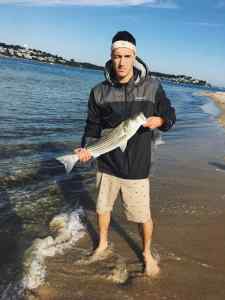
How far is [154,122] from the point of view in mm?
4672

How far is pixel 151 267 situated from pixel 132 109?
2045 millimetres

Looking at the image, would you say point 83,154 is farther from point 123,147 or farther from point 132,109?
point 132,109

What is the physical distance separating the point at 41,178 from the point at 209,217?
394 centimetres

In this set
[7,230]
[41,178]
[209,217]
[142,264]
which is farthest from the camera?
[41,178]

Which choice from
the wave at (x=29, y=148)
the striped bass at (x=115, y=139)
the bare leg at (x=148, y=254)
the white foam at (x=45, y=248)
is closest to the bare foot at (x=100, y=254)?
the white foam at (x=45, y=248)

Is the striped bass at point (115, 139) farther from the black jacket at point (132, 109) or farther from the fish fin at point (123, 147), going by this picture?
the black jacket at point (132, 109)

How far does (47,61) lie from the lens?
17012 centimetres

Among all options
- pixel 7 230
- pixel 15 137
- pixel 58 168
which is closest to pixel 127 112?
pixel 7 230

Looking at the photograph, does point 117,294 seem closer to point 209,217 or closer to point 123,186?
point 123,186

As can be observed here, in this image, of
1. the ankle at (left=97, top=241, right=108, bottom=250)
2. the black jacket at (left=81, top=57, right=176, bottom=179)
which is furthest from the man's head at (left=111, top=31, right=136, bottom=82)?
the ankle at (left=97, top=241, right=108, bottom=250)

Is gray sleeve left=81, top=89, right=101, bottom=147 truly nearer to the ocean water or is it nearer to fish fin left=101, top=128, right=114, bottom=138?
fish fin left=101, top=128, right=114, bottom=138

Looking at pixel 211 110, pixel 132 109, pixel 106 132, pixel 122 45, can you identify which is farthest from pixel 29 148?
pixel 211 110

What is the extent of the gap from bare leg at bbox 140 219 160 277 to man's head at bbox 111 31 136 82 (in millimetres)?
1869

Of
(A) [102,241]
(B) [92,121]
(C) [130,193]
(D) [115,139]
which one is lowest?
(A) [102,241]
